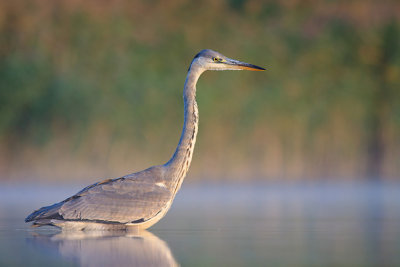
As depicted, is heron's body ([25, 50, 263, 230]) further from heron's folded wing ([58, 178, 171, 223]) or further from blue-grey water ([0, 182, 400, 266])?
blue-grey water ([0, 182, 400, 266])

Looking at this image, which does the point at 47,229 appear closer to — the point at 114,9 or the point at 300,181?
the point at 300,181

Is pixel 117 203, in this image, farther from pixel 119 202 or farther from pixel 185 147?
pixel 185 147

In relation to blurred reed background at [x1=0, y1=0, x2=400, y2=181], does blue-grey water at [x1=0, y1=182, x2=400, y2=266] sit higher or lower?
lower

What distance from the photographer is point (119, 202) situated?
24.6 ft

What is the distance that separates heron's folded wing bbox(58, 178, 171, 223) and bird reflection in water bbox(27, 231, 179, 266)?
0.17 metres

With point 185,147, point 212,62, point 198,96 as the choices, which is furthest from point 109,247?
point 198,96

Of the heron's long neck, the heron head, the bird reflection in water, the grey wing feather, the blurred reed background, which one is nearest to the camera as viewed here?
the bird reflection in water

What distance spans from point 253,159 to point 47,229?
10.6 meters

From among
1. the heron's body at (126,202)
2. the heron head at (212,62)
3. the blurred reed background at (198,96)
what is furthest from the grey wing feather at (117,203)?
the blurred reed background at (198,96)

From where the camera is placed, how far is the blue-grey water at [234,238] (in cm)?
532

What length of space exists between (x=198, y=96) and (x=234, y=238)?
1196cm

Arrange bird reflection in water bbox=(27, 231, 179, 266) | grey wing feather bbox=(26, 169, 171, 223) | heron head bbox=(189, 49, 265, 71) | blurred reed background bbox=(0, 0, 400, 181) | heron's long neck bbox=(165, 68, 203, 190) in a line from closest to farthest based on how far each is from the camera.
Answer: bird reflection in water bbox=(27, 231, 179, 266) < grey wing feather bbox=(26, 169, 171, 223) < heron's long neck bbox=(165, 68, 203, 190) < heron head bbox=(189, 49, 265, 71) < blurred reed background bbox=(0, 0, 400, 181)

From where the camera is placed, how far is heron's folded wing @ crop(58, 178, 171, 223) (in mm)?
7367

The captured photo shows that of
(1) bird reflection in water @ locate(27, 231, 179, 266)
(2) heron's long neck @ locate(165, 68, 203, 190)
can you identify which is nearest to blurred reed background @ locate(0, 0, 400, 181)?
(2) heron's long neck @ locate(165, 68, 203, 190)
